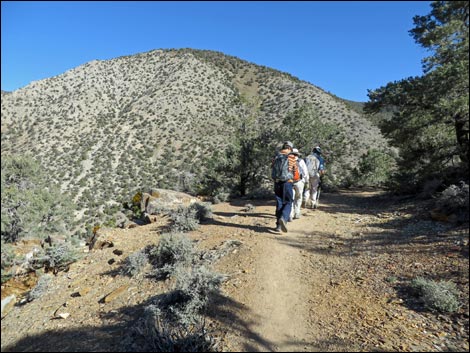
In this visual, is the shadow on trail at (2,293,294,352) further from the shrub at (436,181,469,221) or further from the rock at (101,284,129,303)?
the shrub at (436,181,469,221)

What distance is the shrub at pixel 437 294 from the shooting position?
388cm

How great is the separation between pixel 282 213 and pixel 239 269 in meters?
2.38

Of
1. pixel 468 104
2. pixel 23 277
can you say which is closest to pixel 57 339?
pixel 23 277

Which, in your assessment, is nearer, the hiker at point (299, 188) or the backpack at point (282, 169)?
the backpack at point (282, 169)

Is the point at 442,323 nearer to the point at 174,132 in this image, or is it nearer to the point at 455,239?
the point at 455,239

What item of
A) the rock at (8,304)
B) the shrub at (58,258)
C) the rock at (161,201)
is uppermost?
the rock at (161,201)

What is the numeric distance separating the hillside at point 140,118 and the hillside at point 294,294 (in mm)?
14618

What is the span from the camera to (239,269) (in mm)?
5551

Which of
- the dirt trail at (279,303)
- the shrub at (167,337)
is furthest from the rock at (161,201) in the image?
the shrub at (167,337)

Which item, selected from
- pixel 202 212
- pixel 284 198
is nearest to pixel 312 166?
pixel 284 198

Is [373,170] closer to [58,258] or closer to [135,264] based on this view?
[135,264]

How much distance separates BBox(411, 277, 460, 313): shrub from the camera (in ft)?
12.7

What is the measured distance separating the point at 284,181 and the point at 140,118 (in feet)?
129

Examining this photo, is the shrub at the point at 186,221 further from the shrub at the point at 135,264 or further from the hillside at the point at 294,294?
the shrub at the point at 135,264
